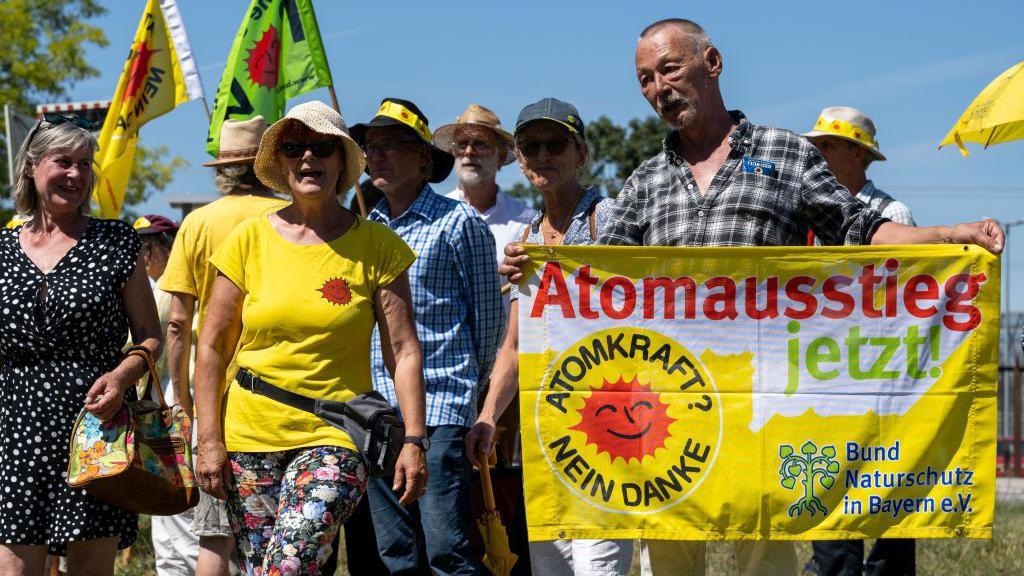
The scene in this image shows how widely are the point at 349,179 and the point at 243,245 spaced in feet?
1.66

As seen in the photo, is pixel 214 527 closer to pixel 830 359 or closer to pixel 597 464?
pixel 597 464

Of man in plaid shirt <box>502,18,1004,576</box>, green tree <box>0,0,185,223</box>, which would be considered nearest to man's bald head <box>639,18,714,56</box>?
man in plaid shirt <box>502,18,1004,576</box>

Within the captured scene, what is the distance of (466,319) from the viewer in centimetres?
629

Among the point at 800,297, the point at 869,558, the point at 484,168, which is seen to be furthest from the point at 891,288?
the point at 484,168

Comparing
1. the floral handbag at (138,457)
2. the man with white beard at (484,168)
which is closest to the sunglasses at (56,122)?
the floral handbag at (138,457)

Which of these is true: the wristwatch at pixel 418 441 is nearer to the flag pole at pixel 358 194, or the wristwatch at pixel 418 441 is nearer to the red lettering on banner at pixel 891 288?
the red lettering on banner at pixel 891 288

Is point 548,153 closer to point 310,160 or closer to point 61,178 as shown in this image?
point 310,160

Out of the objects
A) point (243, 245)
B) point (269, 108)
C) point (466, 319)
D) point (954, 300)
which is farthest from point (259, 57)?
point (954, 300)

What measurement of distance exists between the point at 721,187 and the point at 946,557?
5.31 metres

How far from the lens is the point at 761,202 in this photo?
488 cm

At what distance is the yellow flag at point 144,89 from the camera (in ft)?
33.8

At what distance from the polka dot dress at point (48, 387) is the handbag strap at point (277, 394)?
2.78 ft

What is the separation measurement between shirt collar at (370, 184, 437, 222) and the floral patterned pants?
1740 mm

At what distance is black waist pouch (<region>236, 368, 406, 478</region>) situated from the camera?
191 inches
